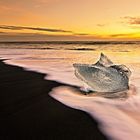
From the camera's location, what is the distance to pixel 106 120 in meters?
5.22

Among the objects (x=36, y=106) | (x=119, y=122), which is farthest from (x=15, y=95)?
(x=119, y=122)

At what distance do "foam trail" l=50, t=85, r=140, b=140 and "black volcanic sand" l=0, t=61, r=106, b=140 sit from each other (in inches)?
7.9

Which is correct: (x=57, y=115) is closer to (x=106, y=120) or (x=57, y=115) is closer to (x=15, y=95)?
(x=106, y=120)

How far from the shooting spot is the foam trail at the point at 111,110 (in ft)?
15.1

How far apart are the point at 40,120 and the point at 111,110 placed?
5.10ft

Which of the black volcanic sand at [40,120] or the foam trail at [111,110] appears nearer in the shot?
the black volcanic sand at [40,120]

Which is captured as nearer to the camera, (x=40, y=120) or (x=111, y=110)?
(x=40, y=120)

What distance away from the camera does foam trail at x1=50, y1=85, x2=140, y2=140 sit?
4617 mm

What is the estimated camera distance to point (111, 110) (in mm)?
5895

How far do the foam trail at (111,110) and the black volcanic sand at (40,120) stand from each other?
0.20 metres

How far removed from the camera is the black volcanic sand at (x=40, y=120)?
14.4 feet

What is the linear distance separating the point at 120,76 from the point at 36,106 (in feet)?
9.79

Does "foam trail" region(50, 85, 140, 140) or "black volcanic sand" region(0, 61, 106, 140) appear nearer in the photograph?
"black volcanic sand" region(0, 61, 106, 140)

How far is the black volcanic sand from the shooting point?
438cm
